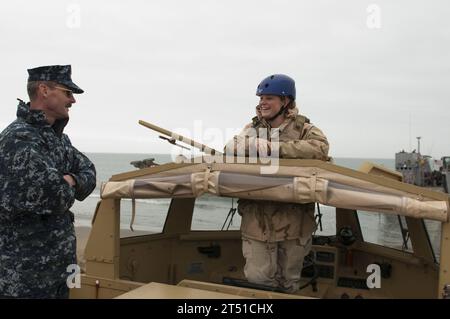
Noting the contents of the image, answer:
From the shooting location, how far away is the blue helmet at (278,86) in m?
4.16

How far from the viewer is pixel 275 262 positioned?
4074 mm

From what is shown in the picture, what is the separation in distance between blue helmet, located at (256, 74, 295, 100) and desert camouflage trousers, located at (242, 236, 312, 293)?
4.01 ft

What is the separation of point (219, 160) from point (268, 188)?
1.58 feet

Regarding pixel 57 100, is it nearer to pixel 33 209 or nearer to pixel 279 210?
pixel 33 209

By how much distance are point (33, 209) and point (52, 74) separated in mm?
884

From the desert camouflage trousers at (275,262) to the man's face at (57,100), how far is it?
1.83 metres

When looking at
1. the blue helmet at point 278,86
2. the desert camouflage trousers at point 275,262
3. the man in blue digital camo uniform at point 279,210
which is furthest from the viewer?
the blue helmet at point 278,86

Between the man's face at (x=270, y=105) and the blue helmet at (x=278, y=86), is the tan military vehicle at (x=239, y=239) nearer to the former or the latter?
the man's face at (x=270, y=105)

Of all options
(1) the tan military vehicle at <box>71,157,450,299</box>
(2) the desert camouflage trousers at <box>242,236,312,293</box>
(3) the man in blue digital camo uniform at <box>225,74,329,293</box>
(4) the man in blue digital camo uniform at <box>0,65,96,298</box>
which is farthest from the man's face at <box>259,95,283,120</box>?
(4) the man in blue digital camo uniform at <box>0,65,96,298</box>

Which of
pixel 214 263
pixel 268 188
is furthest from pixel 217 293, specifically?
pixel 214 263

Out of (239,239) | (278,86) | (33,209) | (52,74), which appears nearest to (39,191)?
(33,209)

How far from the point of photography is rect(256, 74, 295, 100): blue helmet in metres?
4.16

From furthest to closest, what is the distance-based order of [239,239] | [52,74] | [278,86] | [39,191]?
1. [239,239]
2. [278,86]
3. [52,74]
4. [39,191]

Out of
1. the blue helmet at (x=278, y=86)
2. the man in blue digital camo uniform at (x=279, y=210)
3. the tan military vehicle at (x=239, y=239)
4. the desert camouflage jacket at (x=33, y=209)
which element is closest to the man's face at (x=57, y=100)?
the desert camouflage jacket at (x=33, y=209)
